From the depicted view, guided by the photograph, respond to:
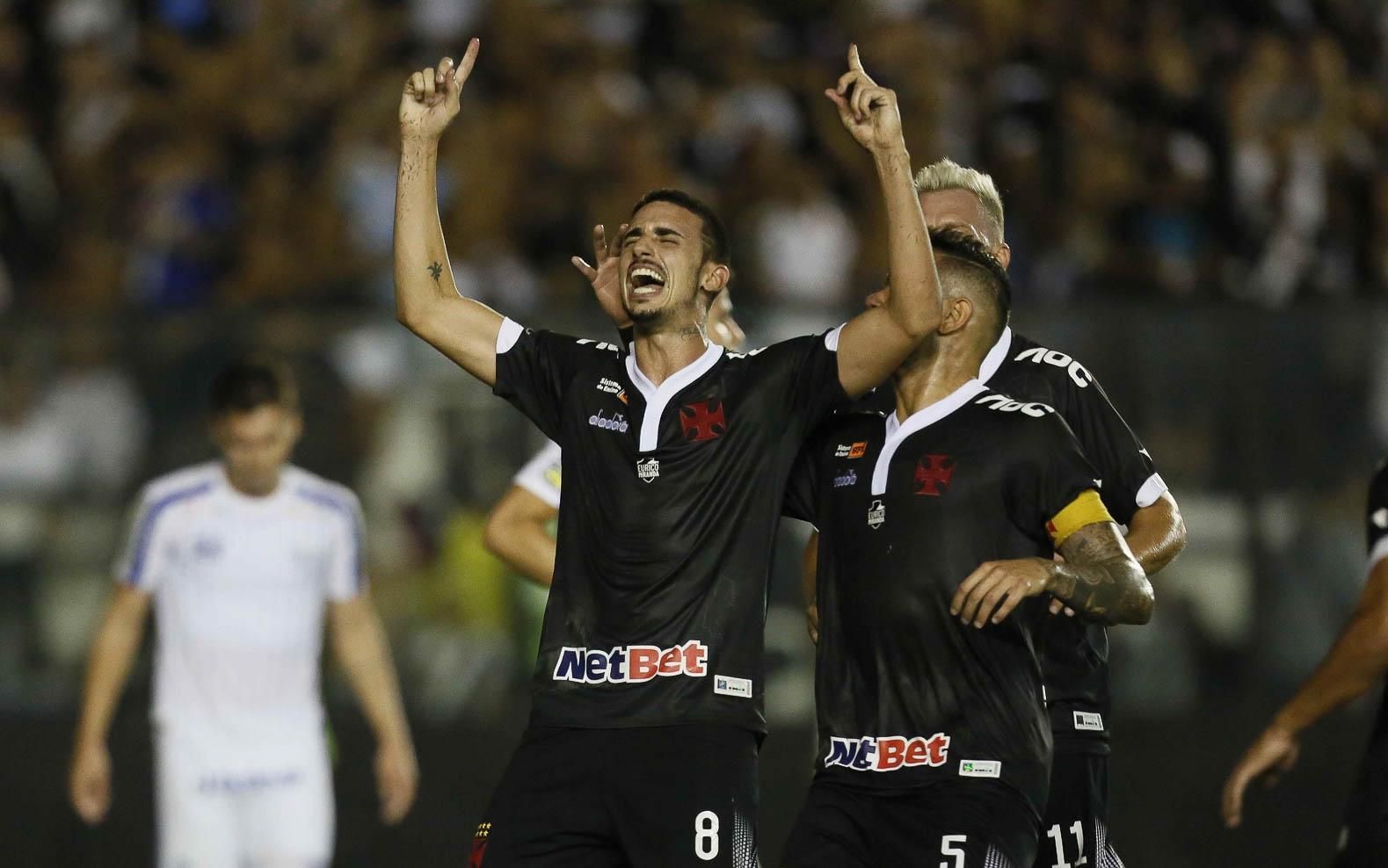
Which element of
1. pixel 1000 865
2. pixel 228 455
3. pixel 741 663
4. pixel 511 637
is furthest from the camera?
pixel 511 637

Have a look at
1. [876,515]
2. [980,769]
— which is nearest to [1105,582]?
[980,769]

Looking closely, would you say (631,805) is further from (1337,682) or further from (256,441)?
(256,441)

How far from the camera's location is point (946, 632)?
5301mm

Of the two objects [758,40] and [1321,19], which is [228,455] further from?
[1321,19]

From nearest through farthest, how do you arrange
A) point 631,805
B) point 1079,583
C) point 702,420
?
point 1079,583 < point 631,805 < point 702,420

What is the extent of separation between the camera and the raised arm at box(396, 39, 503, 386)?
5.98m

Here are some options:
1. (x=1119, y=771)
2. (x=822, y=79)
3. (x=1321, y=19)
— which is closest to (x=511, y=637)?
(x=1119, y=771)

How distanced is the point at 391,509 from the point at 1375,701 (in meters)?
5.46

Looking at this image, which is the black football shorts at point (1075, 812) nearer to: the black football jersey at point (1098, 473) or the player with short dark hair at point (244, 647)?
the black football jersey at point (1098, 473)

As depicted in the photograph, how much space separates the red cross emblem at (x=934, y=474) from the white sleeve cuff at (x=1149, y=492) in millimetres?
804

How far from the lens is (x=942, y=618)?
5.30 m

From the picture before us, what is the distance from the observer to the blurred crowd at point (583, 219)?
35.2 feet

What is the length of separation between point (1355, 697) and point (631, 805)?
2.44 m

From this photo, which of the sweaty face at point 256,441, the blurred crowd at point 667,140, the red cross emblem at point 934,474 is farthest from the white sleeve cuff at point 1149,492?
the blurred crowd at point 667,140
